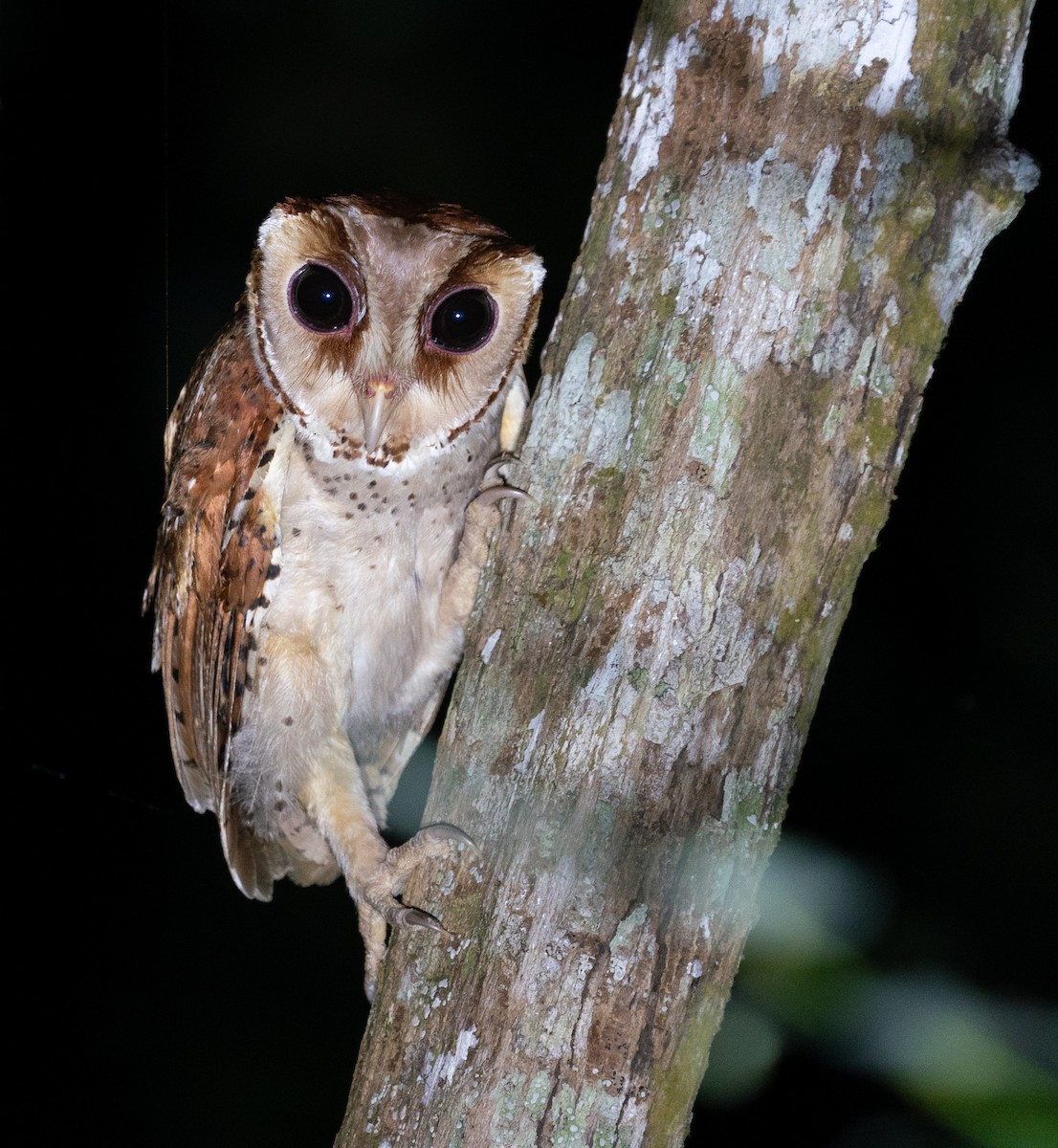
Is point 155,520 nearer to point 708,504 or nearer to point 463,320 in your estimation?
point 463,320

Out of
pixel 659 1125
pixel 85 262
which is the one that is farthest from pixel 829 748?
pixel 85 262

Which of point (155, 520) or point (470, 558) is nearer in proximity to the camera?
point (470, 558)

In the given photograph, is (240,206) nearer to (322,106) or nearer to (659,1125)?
(322,106)

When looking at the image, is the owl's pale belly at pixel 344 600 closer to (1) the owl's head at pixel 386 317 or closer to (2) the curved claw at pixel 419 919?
(1) the owl's head at pixel 386 317

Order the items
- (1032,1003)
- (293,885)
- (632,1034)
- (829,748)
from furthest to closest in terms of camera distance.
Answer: (293,885), (829,748), (1032,1003), (632,1034)

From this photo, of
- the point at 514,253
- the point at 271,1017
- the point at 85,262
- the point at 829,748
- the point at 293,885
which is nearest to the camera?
the point at 514,253

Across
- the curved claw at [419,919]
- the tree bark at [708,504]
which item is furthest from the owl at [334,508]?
the tree bark at [708,504]

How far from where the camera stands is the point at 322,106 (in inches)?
80.3

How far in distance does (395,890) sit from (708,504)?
74 cm

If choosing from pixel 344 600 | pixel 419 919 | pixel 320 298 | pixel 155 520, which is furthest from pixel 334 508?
pixel 155 520

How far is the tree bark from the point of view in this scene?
2.88ft

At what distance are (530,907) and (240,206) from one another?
5.78 feet

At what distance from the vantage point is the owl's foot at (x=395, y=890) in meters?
0.98

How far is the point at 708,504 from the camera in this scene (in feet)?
2.93
